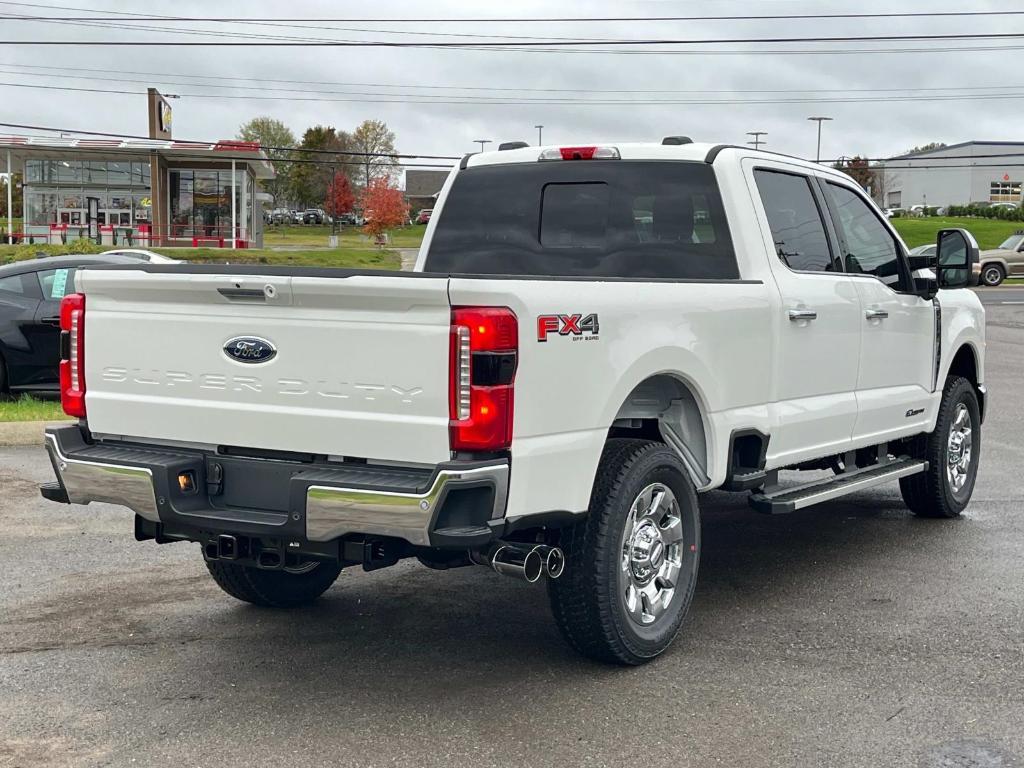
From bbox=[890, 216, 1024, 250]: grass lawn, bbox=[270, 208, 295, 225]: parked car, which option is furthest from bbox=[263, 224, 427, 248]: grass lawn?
bbox=[890, 216, 1024, 250]: grass lawn

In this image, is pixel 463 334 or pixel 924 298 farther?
pixel 924 298

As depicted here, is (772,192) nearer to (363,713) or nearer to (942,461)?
(942,461)

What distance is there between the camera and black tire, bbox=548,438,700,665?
15.8 ft

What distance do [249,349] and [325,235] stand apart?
93797 millimetres

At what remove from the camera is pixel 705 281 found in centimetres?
545

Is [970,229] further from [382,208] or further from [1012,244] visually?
[1012,244]

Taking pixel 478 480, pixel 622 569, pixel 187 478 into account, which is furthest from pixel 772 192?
pixel 187 478

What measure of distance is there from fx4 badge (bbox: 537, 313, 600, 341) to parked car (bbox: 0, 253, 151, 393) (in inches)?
345

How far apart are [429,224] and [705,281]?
2143 millimetres

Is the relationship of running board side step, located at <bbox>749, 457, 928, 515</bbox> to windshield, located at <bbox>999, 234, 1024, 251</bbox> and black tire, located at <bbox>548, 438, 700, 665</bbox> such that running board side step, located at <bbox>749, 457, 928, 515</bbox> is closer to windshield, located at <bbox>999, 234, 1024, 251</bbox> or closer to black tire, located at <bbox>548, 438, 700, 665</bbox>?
black tire, located at <bbox>548, 438, 700, 665</bbox>

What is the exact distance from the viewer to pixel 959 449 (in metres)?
8.38

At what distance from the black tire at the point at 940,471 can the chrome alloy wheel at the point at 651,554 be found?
3.21 meters

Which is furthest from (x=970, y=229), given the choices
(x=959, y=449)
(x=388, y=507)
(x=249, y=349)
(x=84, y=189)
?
(x=388, y=507)

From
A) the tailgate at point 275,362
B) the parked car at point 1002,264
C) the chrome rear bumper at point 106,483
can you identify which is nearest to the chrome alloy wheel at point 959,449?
the tailgate at point 275,362
